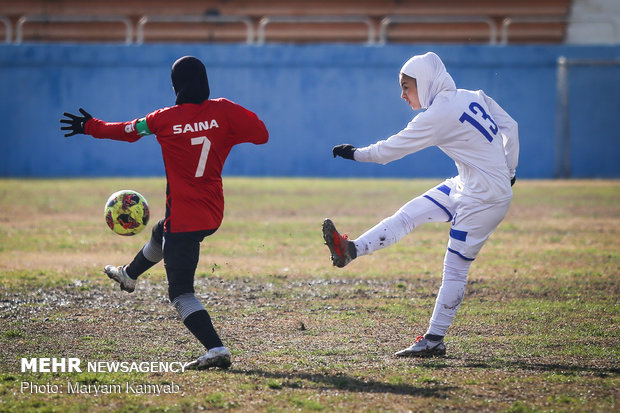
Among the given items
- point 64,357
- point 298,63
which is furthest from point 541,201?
point 64,357

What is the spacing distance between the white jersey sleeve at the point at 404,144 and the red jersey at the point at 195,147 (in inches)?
34.3

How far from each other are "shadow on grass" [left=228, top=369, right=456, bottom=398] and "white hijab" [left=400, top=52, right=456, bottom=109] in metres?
2.35

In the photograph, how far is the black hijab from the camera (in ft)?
19.7

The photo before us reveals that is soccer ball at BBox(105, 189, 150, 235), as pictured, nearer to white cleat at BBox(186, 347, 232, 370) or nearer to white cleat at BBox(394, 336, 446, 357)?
white cleat at BBox(186, 347, 232, 370)

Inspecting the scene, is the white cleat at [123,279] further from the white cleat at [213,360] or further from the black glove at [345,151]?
the black glove at [345,151]

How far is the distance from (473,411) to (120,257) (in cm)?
747

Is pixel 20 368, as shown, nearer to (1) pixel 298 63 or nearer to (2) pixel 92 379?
(2) pixel 92 379

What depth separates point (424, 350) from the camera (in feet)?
20.8

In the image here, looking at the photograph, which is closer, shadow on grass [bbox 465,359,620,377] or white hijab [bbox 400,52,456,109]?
shadow on grass [bbox 465,359,620,377]

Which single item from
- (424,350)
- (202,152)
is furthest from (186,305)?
(424,350)

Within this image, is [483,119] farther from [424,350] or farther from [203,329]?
[203,329]

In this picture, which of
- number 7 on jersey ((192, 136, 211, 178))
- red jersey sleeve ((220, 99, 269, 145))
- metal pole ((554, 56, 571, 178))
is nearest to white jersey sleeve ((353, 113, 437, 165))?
red jersey sleeve ((220, 99, 269, 145))

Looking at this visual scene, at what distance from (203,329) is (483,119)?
8.82 ft

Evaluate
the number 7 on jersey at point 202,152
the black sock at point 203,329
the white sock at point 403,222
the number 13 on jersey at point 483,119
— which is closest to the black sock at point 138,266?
the black sock at point 203,329
